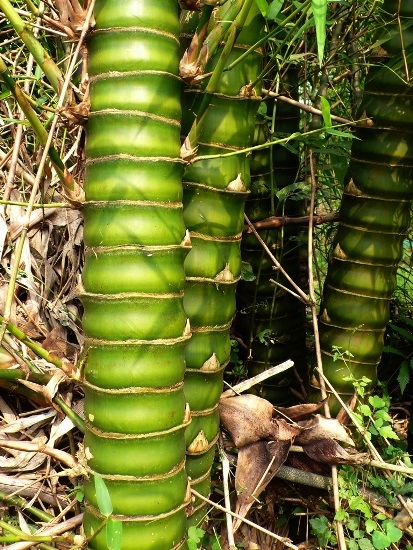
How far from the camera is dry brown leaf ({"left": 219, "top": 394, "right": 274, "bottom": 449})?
146 cm

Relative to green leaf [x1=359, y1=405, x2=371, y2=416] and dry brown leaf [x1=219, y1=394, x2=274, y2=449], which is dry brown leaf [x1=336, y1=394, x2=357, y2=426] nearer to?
green leaf [x1=359, y1=405, x2=371, y2=416]

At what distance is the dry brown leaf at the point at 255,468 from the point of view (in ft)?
4.59

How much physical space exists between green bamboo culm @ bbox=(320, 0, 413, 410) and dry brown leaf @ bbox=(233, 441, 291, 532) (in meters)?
0.26

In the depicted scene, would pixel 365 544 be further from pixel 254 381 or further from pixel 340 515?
pixel 254 381

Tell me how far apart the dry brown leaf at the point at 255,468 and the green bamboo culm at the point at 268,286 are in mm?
372

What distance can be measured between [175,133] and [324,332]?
78 centimetres

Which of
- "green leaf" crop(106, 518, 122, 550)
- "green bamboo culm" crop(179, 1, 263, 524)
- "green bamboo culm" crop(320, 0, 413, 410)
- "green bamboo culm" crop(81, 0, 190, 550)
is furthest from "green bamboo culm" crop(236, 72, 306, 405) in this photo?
"green leaf" crop(106, 518, 122, 550)

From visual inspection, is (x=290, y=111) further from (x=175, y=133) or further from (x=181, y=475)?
(x=181, y=475)

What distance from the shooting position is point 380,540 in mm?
1349

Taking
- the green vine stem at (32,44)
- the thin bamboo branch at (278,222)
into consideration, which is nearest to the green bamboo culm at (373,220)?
the thin bamboo branch at (278,222)

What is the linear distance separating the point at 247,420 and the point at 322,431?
7.4 inches

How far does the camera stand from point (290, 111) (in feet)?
6.48

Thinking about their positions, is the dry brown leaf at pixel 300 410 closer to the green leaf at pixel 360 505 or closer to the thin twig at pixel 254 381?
the thin twig at pixel 254 381

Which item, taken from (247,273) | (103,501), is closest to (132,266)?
(103,501)
